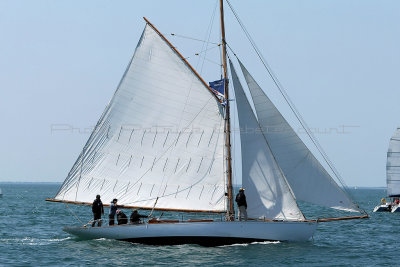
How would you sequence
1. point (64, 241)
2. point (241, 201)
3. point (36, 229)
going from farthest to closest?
point (36, 229)
point (64, 241)
point (241, 201)

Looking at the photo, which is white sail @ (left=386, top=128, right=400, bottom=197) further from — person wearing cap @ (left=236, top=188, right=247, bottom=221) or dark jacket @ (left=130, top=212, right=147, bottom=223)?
dark jacket @ (left=130, top=212, right=147, bottom=223)

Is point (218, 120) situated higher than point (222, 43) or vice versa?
point (222, 43)

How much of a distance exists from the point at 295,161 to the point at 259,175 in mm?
1994

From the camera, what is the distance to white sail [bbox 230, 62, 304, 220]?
33.5 metres

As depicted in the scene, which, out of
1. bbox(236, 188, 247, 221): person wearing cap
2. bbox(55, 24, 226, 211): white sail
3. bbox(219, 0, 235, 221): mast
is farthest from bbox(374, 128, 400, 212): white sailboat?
bbox(236, 188, 247, 221): person wearing cap

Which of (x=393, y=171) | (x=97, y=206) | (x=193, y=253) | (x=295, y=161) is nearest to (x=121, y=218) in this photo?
(x=97, y=206)

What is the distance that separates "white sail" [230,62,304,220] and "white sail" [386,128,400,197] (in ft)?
153

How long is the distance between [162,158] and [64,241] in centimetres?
777

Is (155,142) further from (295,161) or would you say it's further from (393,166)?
(393,166)

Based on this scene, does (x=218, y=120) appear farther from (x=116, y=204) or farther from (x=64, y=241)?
(x=64, y=241)

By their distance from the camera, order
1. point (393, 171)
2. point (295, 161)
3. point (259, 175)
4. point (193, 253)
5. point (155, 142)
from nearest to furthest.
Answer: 1. point (193, 253)
2. point (295, 161)
3. point (259, 175)
4. point (155, 142)
5. point (393, 171)

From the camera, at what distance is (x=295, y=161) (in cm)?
3303

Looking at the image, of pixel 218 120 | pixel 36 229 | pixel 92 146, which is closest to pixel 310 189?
pixel 218 120

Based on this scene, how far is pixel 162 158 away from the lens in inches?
1374
